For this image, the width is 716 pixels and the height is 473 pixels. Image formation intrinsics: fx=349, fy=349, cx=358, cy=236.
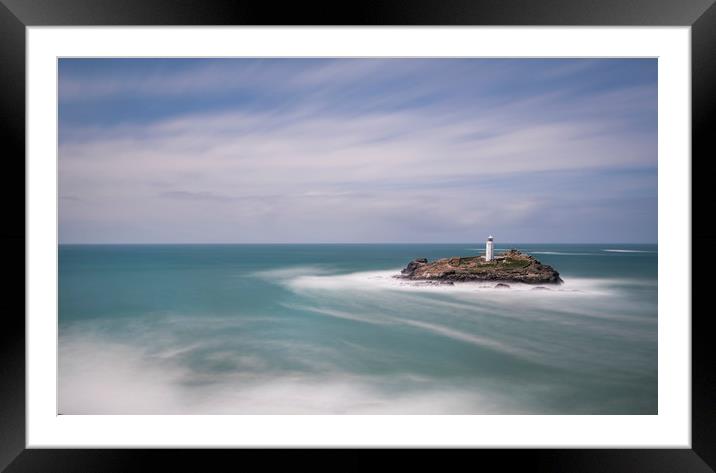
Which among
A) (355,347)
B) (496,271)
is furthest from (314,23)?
(496,271)

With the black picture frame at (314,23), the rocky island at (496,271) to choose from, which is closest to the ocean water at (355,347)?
the rocky island at (496,271)

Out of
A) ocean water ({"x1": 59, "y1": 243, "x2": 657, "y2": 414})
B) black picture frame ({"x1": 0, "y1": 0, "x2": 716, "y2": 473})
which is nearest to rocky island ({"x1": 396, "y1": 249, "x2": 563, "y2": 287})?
ocean water ({"x1": 59, "y1": 243, "x2": 657, "y2": 414})

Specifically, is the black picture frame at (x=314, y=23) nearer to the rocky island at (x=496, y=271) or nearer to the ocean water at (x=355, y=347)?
the ocean water at (x=355, y=347)

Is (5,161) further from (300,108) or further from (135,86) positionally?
(135,86)

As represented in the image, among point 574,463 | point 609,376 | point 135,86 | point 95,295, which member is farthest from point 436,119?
point 95,295

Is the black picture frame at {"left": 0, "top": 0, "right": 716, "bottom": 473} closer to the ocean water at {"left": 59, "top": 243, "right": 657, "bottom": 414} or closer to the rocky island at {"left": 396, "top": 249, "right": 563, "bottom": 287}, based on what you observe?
the ocean water at {"left": 59, "top": 243, "right": 657, "bottom": 414}

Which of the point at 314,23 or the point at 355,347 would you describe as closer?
the point at 314,23

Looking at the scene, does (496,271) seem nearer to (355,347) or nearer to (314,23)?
(355,347)
